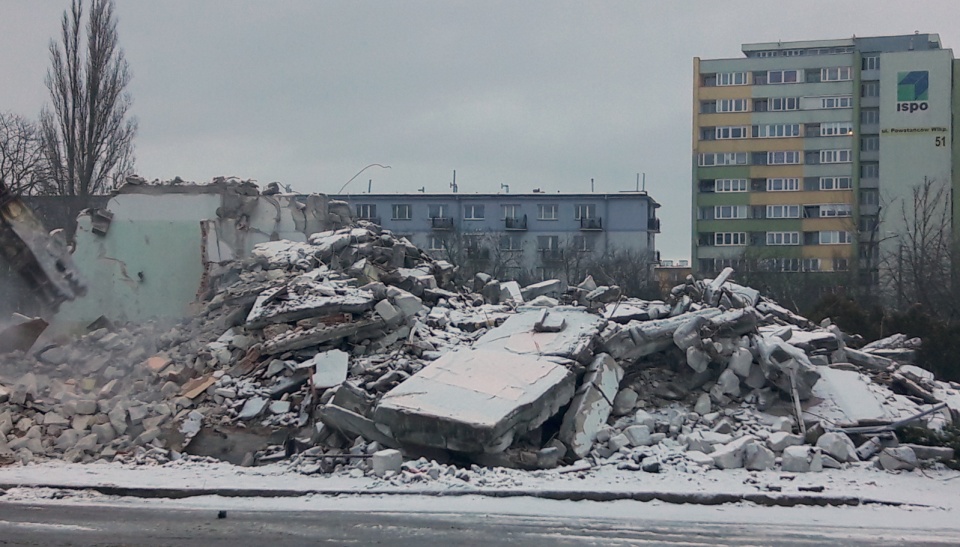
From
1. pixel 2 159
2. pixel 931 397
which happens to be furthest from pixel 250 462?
pixel 2 159

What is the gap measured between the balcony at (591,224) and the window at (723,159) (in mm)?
8252

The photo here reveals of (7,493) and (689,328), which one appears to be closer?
(7,493)

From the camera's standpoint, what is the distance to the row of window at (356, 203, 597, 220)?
50312 mm

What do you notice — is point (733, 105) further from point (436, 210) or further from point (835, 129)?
point (436, 210)

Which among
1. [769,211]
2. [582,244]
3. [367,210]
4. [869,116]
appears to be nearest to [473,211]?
A: [367,210]

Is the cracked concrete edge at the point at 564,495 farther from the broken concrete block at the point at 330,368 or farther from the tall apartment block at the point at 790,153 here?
the tall apartment block at the point at 790,153

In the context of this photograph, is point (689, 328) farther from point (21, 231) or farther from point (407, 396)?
point (21, 231)

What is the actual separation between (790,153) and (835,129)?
271 centimetres

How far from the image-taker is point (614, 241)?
164 ft

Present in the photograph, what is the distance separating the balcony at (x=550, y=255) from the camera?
46.6 meters

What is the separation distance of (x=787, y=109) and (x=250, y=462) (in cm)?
4810

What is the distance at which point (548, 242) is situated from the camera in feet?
162

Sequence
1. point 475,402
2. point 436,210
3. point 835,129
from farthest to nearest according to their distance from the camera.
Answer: point 835,129 < point 436,210 < point 475,402

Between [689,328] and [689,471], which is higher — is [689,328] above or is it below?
above
